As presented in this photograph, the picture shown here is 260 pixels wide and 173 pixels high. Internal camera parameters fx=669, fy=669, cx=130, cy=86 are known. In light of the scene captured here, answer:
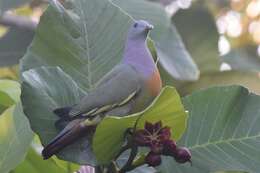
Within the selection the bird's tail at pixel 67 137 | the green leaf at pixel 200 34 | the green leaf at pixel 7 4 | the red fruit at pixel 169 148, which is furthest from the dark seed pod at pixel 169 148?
the green leaf at pixel 200 34

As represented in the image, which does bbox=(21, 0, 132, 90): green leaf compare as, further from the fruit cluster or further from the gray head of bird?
the fruit cluster

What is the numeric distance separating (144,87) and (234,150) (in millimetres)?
222

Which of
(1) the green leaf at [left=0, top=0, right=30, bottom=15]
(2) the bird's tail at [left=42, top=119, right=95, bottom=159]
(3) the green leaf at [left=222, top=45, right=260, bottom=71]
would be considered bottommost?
(3) the green leaf at [left=222, top=45, right=260, bottom=71]

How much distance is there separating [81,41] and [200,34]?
1.13 metres

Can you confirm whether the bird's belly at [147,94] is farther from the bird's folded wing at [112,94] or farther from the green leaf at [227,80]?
the green leaf at [227,80]

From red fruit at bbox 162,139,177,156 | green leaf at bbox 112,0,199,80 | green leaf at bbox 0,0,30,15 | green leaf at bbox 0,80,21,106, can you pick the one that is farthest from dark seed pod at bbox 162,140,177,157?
green leaf at bbox 0,0,30,15

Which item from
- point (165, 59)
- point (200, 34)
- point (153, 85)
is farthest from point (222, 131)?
point (200, 34)

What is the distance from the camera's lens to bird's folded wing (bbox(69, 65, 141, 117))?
0.94 m

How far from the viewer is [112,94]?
946mm

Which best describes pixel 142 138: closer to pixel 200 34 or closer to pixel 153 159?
pixel 153 159

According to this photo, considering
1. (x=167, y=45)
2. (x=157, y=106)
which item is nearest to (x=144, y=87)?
(x=157, y=106)

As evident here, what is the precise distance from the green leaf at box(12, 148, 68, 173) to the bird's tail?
19 centimetres

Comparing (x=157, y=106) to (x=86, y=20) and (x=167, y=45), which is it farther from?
(x=167, y=45)

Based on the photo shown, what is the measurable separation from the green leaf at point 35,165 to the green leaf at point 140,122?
0.19 metres
